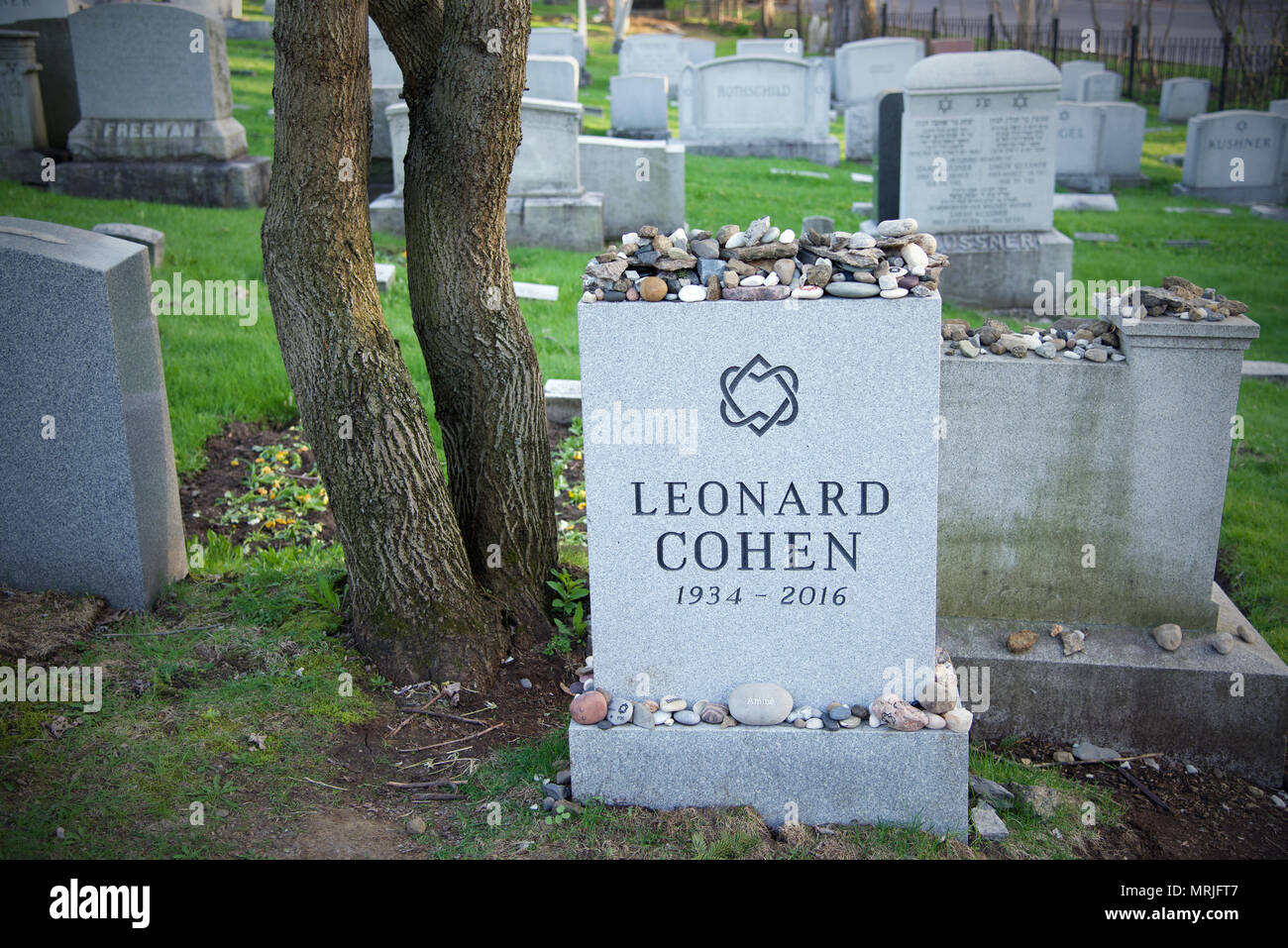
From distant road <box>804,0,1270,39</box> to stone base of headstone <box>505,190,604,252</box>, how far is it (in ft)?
79.0

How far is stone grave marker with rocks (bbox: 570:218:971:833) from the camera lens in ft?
10.5

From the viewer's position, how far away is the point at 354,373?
12.8 ft

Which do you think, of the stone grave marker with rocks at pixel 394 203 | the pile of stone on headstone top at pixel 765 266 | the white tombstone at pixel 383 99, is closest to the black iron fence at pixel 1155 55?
the white tombstone at pixel 383 99

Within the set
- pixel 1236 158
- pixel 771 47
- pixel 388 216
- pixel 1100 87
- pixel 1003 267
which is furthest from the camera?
pixel 771 47

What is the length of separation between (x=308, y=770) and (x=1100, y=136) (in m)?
16.3

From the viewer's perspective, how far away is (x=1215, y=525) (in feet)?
14.3

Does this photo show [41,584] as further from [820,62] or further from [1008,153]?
[820,62]

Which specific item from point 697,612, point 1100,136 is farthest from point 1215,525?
point 1100,136

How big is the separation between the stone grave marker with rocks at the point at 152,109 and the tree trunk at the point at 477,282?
762 centimetres

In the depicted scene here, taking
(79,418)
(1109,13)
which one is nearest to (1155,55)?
Answer: (1109,13)

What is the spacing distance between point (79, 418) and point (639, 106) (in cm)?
1484

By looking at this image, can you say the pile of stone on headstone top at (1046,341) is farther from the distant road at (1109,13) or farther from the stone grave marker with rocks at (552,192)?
the distant road at (1109,13)

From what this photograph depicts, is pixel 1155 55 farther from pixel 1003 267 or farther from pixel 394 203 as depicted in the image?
pixel 394 203

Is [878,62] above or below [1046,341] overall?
above
